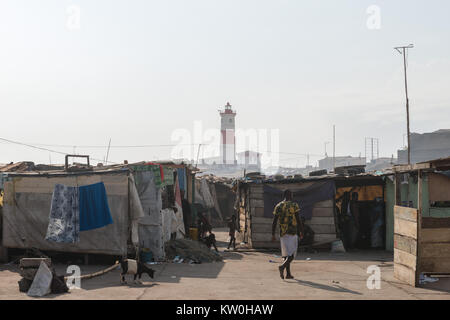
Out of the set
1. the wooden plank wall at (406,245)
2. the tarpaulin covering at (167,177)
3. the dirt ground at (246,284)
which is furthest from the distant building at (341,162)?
the wooden plank wall at (406,245)

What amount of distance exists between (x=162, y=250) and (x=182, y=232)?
3.23m

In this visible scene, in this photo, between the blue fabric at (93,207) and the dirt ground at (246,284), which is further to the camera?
the blue fabric at (93,207)

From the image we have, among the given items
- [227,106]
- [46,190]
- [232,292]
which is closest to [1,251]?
[46,190]

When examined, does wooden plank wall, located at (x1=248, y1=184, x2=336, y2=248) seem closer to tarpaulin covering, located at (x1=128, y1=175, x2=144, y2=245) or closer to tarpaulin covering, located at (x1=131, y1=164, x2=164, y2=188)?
tarpaulin covering, located at (x1=131, y1=164, x2=164, y2=188)

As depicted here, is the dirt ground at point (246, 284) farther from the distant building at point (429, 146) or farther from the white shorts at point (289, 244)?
the distant building at point (429, 146)

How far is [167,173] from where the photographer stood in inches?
580

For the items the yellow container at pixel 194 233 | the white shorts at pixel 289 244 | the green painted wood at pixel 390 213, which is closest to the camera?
the white shorts at pixel 289 244

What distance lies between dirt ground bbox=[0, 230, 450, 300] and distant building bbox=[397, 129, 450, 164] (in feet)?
265

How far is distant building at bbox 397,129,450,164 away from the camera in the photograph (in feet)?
288

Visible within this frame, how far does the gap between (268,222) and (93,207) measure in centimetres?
658

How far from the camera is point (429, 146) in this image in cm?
8912

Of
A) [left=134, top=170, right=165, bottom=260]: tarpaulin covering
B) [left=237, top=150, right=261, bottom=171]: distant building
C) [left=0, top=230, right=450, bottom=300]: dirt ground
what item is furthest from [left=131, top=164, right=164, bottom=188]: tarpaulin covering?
[left=237, top=150, right=261, bottom=171]: distant building

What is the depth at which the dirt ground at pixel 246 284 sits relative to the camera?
334 inches
